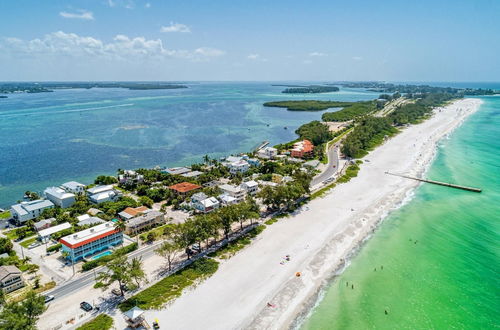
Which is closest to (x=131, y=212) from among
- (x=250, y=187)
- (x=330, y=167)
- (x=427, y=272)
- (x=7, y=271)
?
(x=7, y=271)

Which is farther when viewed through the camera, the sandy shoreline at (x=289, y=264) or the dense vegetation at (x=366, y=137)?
the dense vegetation at (x=366, y=137)

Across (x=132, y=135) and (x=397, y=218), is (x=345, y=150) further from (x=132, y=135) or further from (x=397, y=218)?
(x=132, y=135)

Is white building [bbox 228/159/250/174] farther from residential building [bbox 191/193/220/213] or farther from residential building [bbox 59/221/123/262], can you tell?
residential building [bbox 59/221/123/262]

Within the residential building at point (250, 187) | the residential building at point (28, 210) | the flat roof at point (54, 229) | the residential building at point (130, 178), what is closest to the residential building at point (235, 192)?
the residential building at point (250, 187)

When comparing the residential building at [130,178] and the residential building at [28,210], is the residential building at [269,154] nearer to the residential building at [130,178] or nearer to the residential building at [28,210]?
the residential building at [130,178]

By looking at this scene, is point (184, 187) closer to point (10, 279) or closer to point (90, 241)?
point (90, 241)

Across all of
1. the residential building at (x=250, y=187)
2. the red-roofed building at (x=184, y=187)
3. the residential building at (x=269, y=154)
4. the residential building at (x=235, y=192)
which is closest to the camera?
the residential building at (x=235, y=192)
